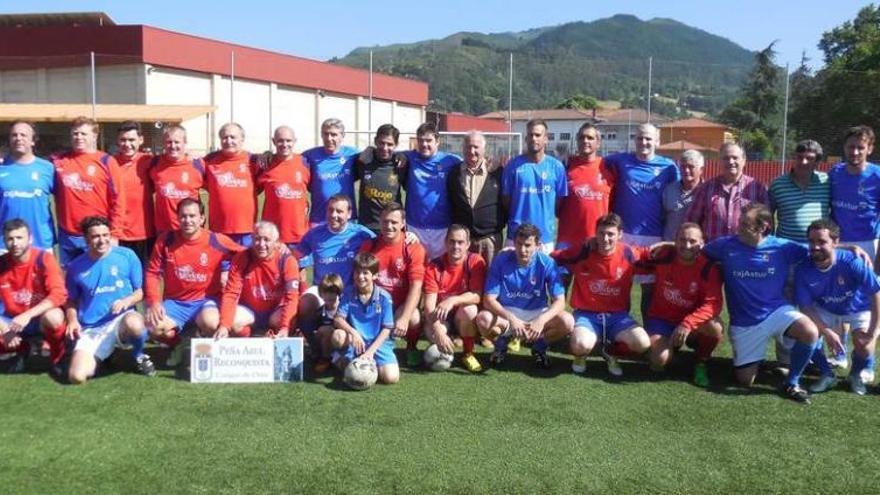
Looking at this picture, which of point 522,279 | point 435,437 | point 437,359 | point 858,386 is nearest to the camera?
point 435,437

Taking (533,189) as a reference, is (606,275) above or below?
below

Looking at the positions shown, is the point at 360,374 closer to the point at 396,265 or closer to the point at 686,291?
the point at 396,265

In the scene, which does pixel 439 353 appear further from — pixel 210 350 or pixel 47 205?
pixel 47 205

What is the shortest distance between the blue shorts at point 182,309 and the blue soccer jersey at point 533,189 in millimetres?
2338

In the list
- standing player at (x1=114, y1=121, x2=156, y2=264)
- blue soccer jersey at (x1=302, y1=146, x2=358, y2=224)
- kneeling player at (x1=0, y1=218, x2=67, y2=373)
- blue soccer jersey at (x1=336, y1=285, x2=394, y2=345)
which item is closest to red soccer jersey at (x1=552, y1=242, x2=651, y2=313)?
blue soccer jersey at (x1=336, y1=285, x2=394, y2=345)

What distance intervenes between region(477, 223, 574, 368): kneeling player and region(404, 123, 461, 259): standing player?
78cm

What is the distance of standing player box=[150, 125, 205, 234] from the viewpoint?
19.0ft

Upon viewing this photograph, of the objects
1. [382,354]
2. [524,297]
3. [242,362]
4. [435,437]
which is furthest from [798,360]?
[242,362]

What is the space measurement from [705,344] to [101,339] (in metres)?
4.03

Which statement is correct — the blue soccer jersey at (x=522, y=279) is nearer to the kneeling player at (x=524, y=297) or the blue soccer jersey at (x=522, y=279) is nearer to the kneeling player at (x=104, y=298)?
the kneeling player at (x=524, y=297)

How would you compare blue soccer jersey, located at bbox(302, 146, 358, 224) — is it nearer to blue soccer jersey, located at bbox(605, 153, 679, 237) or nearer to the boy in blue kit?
the boy in blue kit

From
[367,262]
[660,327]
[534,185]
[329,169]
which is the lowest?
[660,327]

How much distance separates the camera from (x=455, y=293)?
5543mm

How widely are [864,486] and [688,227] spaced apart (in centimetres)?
208
